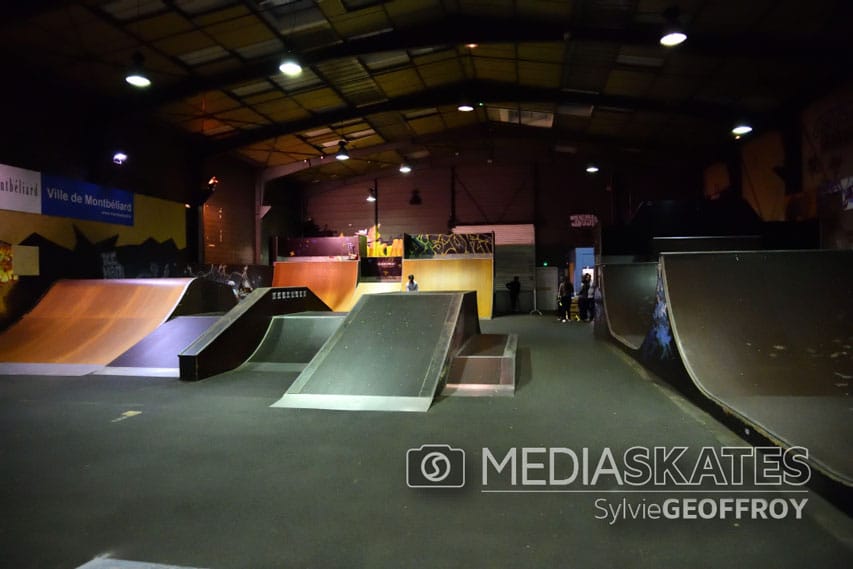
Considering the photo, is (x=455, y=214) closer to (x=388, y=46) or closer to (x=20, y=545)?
(x=388, y=46)

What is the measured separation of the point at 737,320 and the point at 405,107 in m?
12.2

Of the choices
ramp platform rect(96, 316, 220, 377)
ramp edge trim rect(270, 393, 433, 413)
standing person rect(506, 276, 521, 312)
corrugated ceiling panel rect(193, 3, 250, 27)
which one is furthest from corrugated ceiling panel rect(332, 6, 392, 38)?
standing person rect(506, 276, 521, 312)

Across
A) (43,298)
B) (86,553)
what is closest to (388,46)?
(43,298)

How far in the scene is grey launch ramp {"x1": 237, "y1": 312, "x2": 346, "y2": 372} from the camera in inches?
277

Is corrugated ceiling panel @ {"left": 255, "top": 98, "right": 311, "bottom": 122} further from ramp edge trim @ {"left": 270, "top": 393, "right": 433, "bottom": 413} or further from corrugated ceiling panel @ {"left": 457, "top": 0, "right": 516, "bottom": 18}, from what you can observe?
ramp edge trim @ {"left": 270, "top": 393, "right": 433, "bottom": 413}

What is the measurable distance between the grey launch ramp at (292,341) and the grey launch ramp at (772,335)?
16.2ft

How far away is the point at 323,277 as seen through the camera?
1694 cm

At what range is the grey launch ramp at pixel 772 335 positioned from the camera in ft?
11.6

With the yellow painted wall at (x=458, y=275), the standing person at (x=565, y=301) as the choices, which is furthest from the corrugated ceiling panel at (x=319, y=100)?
the standing person at (x=565, y=301)

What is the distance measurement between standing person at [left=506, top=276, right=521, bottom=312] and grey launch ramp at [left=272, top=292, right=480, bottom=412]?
33.9 ft

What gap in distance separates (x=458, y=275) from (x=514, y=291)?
2.88 m

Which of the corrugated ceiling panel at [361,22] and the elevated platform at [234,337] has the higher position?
the corrugated ceiling panel at [361,22]

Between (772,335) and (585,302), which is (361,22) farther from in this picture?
(585,302)

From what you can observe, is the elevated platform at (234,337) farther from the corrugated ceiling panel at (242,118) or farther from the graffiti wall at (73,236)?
the corrugated ceiling panel at (242,118)
